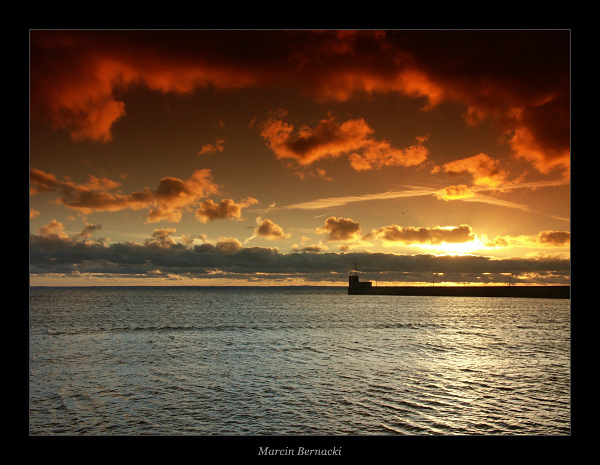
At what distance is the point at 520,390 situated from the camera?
23453mm

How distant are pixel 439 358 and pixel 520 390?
38.1ft

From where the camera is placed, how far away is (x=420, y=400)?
70.5 feet
